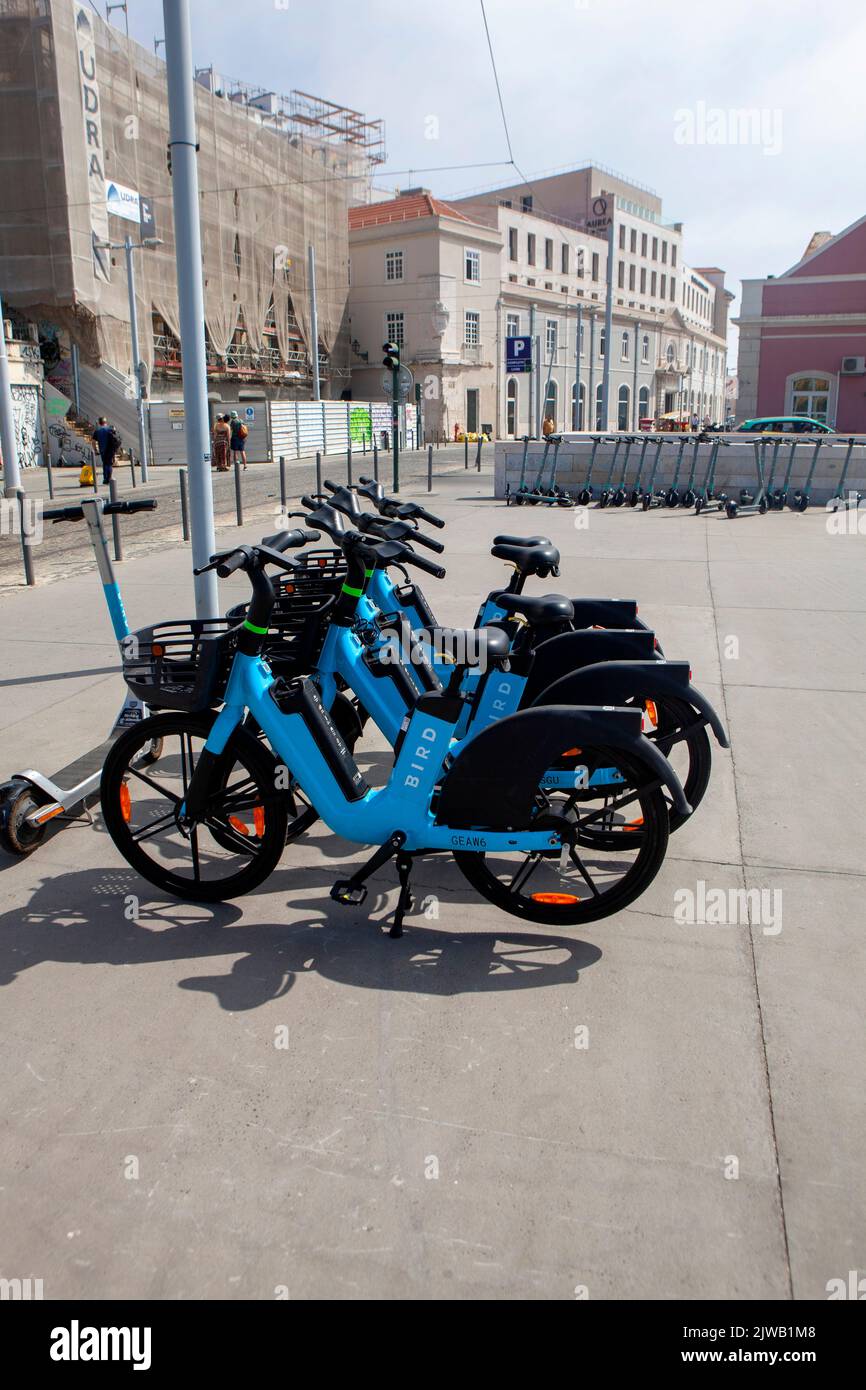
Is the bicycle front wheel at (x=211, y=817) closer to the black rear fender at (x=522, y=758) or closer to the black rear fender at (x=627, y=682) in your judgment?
the black rear fender at (x=522, y=758)

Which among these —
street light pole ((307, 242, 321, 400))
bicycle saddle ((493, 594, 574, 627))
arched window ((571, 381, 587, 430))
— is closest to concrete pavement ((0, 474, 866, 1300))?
bicycle saddle ((493, 594, 574, 627))

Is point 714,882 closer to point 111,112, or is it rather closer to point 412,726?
point 412,726

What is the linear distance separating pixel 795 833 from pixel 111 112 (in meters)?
35.5

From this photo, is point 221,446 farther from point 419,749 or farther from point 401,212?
point 401,212

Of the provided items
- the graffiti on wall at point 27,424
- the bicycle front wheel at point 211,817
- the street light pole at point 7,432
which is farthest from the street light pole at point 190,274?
the graffiti on wall at point 27,424

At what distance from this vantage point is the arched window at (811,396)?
33.4 meters

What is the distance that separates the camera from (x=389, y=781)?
3289 mm

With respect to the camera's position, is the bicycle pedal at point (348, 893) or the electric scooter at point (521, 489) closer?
the bicycle pedal at point (348, 893)

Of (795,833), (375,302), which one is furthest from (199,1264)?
(375,302)

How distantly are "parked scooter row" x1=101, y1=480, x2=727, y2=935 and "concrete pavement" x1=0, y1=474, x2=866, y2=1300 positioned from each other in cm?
22

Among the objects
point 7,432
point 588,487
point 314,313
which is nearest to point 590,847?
point 7,432

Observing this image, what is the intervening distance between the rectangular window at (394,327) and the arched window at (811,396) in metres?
23.0

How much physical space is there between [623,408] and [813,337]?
38.8 meters

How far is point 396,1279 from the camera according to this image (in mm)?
1979
